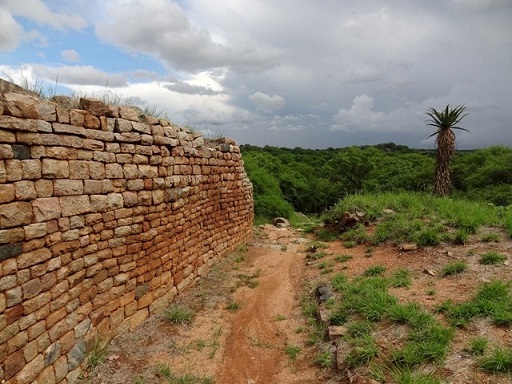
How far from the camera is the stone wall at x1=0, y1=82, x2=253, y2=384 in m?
3.64

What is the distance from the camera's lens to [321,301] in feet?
21.1

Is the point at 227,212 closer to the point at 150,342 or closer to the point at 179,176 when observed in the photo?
the point at 179,176

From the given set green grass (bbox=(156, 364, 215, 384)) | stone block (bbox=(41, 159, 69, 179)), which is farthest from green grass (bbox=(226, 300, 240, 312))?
stone block (bbox=(41, 159, 69, 179))

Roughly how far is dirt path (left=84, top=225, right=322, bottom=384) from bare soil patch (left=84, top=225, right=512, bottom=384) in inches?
0.5

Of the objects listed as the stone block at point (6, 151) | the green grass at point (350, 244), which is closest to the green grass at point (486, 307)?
the green grass at point (350, 244)

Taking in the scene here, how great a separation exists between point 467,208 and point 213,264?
676cm

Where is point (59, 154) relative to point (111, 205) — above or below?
above

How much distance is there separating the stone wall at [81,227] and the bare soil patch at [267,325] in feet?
1.77

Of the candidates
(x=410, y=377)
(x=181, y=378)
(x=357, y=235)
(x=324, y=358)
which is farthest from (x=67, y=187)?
(x=357, y=235)

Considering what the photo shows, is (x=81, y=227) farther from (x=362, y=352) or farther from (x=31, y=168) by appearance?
(x=362, y=352)

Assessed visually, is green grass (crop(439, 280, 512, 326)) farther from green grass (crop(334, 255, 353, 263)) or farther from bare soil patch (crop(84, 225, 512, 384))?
green grass (crop(334, 255, 353, 263))

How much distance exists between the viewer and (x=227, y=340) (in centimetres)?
555

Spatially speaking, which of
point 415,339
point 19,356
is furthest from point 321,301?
point 19,356

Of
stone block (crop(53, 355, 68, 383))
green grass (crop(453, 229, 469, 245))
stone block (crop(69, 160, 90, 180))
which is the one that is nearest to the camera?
stone block (crop(53, 355, 68, 383))
